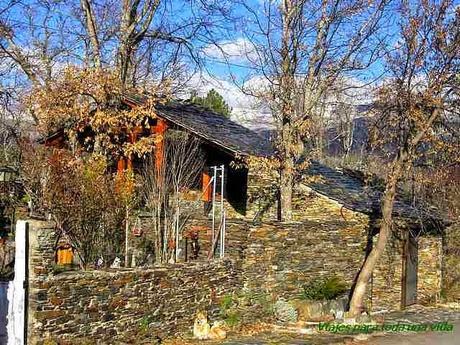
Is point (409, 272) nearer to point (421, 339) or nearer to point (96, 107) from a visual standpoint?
point (421, 339)

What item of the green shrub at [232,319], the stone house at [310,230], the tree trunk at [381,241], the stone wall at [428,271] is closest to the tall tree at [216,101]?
the stone house at [310,230]

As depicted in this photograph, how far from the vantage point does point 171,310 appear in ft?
44.1

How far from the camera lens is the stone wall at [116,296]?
10281mm

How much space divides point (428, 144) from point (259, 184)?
19.3 feet

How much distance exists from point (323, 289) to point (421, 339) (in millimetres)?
3091

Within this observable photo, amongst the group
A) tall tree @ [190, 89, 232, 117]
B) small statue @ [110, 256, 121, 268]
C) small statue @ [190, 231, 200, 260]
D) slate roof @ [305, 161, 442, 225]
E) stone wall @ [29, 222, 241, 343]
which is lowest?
stone wall @ [29, 222, 241, 343]

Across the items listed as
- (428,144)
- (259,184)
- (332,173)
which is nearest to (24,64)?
(259,184)

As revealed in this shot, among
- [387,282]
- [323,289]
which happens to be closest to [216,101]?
[387,282]

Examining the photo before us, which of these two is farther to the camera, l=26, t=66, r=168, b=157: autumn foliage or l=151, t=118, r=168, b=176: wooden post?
l=26, t=66, r=168, b=157: autumn foliage

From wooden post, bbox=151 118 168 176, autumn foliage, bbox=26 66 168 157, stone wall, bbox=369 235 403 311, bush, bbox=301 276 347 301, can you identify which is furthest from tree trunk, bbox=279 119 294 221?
autumn foliage, bbox=26 66 168 157

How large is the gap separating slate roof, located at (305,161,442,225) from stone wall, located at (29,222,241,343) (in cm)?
543

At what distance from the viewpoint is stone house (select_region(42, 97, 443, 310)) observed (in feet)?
52.5

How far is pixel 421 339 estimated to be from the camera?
14.4m

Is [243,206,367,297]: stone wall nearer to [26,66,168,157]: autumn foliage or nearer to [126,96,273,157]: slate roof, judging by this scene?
[126,96,273,157]: slate roof
